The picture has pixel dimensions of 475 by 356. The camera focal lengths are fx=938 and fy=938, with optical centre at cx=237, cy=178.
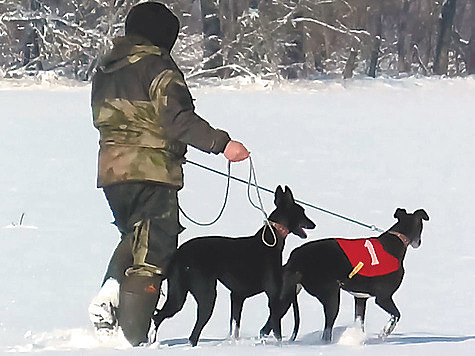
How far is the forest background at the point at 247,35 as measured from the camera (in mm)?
28438

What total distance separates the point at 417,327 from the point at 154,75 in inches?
84.2

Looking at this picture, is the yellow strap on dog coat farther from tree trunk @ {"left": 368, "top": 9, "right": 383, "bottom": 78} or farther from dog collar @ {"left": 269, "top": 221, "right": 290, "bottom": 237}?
tree trunk @ {"left": 368, "top": 9, "right": 383, "bottom": 78}

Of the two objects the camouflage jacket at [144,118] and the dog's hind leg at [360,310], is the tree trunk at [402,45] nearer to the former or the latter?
the dog's hind leg at [360,310]

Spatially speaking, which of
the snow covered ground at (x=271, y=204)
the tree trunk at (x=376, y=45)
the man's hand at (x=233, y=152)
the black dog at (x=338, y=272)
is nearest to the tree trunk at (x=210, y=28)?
the tree trunk at (x=376, y=45)

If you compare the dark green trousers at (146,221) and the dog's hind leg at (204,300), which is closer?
the dark green trousers at (146,221)

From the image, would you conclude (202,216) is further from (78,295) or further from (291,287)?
(291,287)

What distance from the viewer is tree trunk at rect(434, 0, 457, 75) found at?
32.0 metres

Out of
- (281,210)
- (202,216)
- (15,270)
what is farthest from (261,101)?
(281,210)

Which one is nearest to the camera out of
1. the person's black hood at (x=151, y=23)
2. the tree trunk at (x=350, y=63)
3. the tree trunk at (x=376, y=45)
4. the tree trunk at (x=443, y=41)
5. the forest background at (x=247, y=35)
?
the person's black hood at (x=151, y=23)

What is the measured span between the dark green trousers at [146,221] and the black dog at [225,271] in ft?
0.27

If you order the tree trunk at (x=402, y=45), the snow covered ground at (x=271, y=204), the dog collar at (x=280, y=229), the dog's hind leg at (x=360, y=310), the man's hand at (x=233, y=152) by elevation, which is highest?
the man's hand at (x=233, y=152)

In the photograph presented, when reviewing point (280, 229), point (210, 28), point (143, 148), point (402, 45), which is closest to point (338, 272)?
point (280, 229)

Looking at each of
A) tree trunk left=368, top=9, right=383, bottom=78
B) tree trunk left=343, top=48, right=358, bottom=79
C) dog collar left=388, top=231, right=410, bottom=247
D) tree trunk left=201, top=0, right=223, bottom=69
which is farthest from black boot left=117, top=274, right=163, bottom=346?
tree trunk left=368, top=9, right=383, bottom=78

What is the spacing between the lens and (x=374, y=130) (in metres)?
14.9
